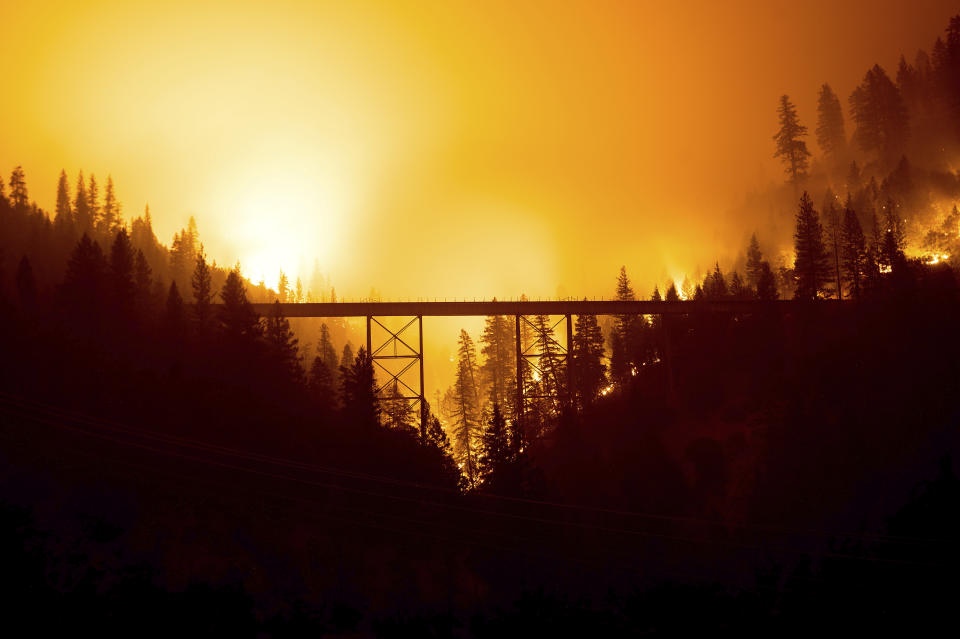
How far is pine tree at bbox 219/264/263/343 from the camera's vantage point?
138ft

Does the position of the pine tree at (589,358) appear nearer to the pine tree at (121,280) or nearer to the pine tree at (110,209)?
the pine tree at (121,280)

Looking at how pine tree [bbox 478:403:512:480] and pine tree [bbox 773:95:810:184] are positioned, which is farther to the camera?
pine tree [bbox 773:95:810:184]

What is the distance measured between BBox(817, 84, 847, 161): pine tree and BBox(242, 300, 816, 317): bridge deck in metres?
62.6

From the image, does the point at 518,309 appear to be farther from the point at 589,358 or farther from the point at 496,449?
the point at 496,449

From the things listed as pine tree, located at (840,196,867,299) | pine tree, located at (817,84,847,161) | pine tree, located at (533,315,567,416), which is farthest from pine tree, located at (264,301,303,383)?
pine tree, located at (817,84,847,161)

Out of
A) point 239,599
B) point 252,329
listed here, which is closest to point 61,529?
point 239,599

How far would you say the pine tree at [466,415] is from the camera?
187 ft

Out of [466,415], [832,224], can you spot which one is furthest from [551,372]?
[832,224]

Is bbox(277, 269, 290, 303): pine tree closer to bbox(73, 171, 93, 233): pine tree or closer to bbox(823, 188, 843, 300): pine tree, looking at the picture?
bbox(73, 171, 93, 233): pine tree

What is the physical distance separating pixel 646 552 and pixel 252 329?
1161 inches

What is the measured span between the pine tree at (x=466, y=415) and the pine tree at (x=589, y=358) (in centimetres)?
1066

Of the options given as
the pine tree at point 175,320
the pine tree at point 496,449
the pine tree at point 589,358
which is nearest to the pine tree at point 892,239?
the pine tree at point 589,358

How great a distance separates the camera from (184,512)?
2144 centimetres

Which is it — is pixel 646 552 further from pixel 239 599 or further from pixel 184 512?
pixel 184 512
